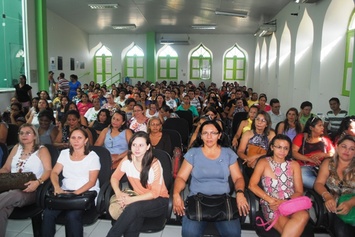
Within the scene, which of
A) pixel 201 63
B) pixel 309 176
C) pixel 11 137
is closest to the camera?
pixel 309 176

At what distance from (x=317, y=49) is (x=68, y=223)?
659 cm

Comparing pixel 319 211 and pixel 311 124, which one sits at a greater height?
pixel 311 124

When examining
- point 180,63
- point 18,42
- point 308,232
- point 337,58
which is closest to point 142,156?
point 308,232

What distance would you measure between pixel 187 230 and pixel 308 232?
3.00ft

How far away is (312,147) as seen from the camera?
12.2 feet

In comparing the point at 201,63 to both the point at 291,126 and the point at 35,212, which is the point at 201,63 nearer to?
the point at 291,126

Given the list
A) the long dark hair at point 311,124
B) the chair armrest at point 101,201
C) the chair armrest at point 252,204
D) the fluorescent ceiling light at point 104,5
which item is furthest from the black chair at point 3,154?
the fluorescent ceiling light at point 104,5

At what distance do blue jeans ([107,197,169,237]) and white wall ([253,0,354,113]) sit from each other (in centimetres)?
512

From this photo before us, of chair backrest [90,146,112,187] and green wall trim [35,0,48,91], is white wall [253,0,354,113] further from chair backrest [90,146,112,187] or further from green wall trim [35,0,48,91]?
green wall trim [35,0,48,91]

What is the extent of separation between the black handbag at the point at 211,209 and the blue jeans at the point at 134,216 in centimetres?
27

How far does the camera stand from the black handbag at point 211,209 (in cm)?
247

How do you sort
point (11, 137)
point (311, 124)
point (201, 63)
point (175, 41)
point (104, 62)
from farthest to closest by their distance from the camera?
point (104, 62) < point (201, 63) < point (175, 41) < point (11, 137) < point (311, 124)

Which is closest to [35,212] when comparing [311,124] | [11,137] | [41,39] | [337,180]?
[11,137]

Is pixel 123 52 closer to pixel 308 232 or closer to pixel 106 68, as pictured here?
pixel 106 68
